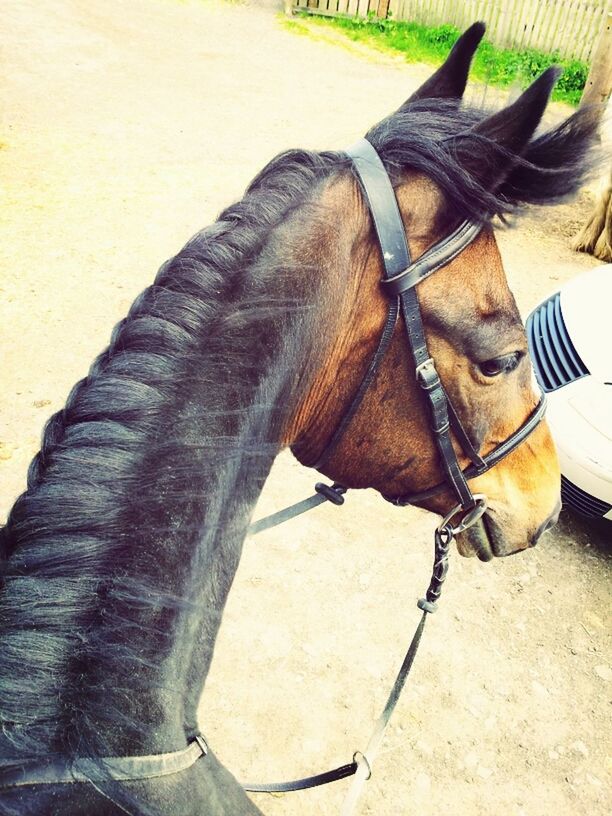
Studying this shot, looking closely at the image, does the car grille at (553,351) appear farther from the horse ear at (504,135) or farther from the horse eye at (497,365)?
the horse ear at (504,135)

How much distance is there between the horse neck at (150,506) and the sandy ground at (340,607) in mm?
856

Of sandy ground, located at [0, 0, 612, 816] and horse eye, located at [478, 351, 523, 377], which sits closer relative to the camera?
horse eye, located at [478, 351, 523, 377]

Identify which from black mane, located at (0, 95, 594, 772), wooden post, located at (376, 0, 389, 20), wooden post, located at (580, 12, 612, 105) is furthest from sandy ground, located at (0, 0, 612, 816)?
wooden post, located at (376, 0, 389, 20)

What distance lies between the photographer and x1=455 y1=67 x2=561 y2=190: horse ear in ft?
4.43

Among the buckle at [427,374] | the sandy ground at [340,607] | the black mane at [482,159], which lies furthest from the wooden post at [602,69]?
the buckle at [427,374]

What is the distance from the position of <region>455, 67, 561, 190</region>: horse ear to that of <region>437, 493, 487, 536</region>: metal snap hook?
923 mm

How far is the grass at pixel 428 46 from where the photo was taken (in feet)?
37.2

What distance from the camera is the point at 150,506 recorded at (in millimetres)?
1215

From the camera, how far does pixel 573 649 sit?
341 cm

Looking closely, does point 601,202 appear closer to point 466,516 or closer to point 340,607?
point 340,607

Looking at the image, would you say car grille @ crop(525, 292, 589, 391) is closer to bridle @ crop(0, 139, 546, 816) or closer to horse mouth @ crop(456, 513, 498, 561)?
horse mouth @ crop(456, 513, 498, 561)

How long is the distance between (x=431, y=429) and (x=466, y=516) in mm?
460

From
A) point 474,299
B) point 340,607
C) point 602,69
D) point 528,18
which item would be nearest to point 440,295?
point 474,299

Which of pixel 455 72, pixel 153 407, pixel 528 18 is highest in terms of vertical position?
pixel 528 18
